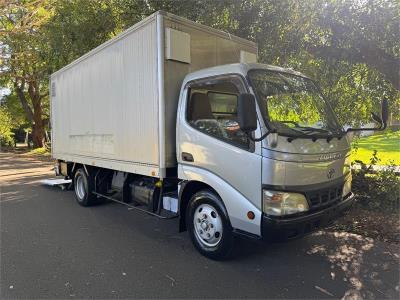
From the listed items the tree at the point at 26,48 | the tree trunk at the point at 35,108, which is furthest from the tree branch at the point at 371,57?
the tree trunk at the point at 35,108

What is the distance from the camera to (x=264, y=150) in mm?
3916

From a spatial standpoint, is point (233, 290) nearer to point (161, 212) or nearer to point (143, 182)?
point (161, 212)

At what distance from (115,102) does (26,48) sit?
17299mm

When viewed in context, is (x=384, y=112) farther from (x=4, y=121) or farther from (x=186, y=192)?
(x=4, y=121)

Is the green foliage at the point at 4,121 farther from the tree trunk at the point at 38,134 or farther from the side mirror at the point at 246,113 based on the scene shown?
the side mirror at the point at 246,113

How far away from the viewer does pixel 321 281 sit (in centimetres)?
412

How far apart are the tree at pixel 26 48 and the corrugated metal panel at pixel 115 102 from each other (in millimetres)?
6246

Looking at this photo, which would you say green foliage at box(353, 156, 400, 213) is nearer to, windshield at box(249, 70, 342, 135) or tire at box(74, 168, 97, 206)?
windshield at box(249, 70, 342, 135)

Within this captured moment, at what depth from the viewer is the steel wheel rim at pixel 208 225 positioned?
4586 mm

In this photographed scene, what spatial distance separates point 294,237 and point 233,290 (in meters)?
0.91

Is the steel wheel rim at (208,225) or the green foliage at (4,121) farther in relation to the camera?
the green foliage at (4,121)

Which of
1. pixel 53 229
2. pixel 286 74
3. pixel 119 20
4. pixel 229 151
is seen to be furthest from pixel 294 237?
pixel 119 20

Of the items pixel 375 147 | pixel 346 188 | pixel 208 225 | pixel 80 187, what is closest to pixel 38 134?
pixel 80 187

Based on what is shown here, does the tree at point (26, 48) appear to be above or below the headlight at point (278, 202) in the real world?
above
